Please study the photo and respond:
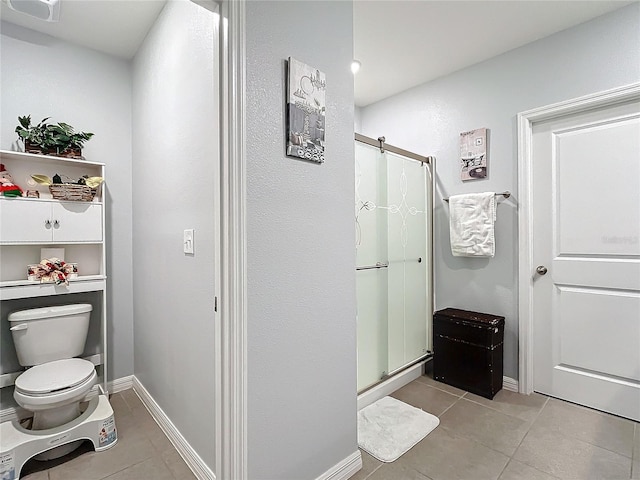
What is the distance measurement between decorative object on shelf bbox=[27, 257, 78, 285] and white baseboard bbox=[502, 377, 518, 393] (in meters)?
3.16

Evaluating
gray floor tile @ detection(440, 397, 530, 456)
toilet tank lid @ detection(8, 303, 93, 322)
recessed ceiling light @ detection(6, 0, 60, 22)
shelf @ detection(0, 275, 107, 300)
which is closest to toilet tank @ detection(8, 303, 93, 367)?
toilet tank lid @ detection(8, 303, 93, 322)

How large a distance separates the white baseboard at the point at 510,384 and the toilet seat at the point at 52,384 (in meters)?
2.79

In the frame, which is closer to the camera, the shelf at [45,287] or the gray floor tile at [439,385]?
the shelf at [45,287]

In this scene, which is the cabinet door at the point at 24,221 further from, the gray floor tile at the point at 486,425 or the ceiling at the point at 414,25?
the gray floor tile at the point at 486,425

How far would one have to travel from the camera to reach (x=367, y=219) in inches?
88.7

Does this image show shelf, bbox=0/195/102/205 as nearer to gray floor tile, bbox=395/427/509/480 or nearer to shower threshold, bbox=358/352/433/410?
shower threshold, bbox=358/352/433/410

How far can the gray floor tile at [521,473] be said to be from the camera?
1.57m

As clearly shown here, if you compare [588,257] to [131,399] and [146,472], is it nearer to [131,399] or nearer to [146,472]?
[146,472]

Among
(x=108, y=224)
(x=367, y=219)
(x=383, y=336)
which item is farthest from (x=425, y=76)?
(x=108, y=224)

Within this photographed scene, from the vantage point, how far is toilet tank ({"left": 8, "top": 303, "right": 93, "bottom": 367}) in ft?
6.36

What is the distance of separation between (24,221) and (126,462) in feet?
4.92

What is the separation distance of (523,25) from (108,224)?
3.26 m

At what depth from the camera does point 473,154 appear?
2.66 metres

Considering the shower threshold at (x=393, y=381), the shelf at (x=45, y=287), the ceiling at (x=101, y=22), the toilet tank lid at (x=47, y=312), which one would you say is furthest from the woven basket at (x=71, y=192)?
the shower threshold at (x=393, y=381)
